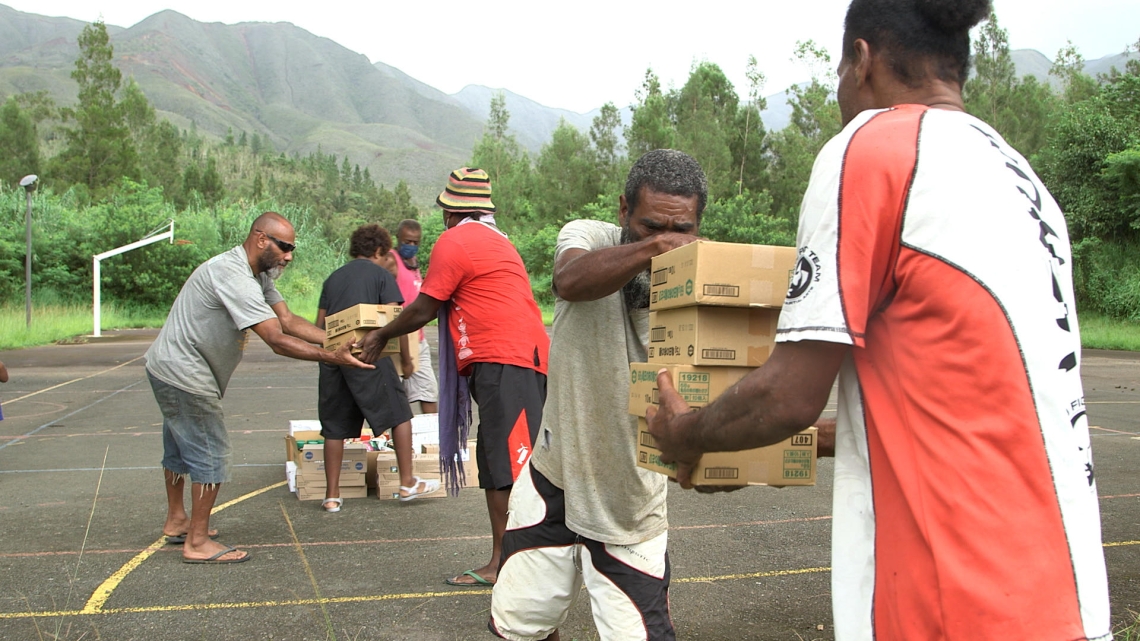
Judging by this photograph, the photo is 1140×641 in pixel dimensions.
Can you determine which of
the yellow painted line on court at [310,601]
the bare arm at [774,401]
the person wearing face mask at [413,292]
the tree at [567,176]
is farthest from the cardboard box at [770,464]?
the tree at [567,176]

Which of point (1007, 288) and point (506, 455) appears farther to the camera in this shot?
point (506, 455)

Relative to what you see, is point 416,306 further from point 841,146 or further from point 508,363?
point 841,146

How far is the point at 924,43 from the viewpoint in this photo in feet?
5.24

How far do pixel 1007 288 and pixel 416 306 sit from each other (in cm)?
344

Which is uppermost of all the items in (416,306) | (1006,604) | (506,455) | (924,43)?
(924,43)

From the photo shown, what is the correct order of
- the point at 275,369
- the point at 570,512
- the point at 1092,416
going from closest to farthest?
1. the point at 570,512
2. the point at 1092,416
3. the point at 275,369

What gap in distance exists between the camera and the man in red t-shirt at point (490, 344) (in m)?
4.38

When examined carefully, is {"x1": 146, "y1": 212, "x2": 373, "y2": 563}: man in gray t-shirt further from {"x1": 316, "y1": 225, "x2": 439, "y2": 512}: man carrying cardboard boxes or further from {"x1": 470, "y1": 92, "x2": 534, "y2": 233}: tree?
{"x1": 470, "y1": 92, "x2": 534, "y2": 233}: tree

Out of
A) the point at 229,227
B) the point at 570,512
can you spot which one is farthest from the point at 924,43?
the point at 229,227

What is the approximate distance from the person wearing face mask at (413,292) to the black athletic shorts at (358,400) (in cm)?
168

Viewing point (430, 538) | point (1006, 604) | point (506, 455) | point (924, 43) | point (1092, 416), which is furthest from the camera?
point (1092, 416)

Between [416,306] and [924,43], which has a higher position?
[924,43]

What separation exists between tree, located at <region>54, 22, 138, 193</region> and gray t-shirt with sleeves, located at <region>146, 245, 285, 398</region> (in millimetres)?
51067

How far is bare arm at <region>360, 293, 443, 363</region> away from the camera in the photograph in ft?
14.6
